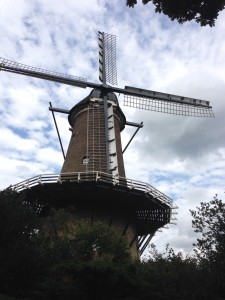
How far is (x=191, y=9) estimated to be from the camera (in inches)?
335

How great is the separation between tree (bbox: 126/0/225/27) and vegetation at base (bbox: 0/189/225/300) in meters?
8.15

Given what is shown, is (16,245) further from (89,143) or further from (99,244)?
(89,143)

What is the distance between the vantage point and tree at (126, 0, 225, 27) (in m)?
8.31

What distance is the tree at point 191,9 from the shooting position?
831cm

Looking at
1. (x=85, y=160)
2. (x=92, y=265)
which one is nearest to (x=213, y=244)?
(x=92, y=265)

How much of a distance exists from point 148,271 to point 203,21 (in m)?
12.9

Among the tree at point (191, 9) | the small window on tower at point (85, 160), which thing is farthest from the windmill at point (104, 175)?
the tree at point (191, 9)

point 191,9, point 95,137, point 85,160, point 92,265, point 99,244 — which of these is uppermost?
point 95,137

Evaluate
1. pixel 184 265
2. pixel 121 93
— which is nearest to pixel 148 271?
pixel 184 265

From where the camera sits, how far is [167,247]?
20.1 m

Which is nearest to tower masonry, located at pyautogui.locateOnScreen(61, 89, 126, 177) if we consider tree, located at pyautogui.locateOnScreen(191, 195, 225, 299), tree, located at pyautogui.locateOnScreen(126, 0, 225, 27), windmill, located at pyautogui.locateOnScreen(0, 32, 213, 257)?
windmill, located at pyautogui.locateOnScreen(0, 32, 213, 257)

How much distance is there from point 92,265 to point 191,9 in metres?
11.4

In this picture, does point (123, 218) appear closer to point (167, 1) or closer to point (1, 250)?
point (1, 250)

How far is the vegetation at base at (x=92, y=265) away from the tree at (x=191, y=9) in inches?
321
